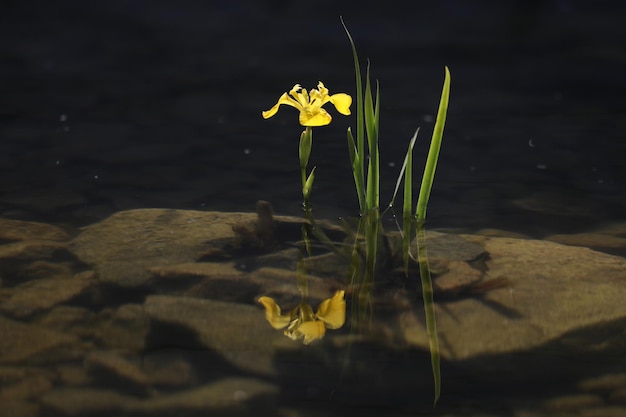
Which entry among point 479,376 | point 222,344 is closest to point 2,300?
point 222,344

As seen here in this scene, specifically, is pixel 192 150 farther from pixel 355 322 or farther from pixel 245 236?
→ pixel 355 322

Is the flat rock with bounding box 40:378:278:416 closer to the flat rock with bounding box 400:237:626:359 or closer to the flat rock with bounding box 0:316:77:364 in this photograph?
the flat rock with bounding box 0:316:77:364

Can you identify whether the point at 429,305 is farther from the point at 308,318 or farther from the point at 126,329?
the point at 126,329

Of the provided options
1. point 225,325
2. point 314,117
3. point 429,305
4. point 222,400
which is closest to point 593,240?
point 429,305

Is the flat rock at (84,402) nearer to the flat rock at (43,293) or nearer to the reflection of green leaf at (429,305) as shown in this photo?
the flat rock at (43,293)

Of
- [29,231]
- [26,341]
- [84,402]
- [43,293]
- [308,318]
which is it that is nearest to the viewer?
[84,402]

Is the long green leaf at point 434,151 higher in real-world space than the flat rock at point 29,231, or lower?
higher

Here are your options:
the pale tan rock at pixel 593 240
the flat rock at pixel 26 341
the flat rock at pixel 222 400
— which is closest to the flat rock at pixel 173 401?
the flat rock at pixel 222 400
